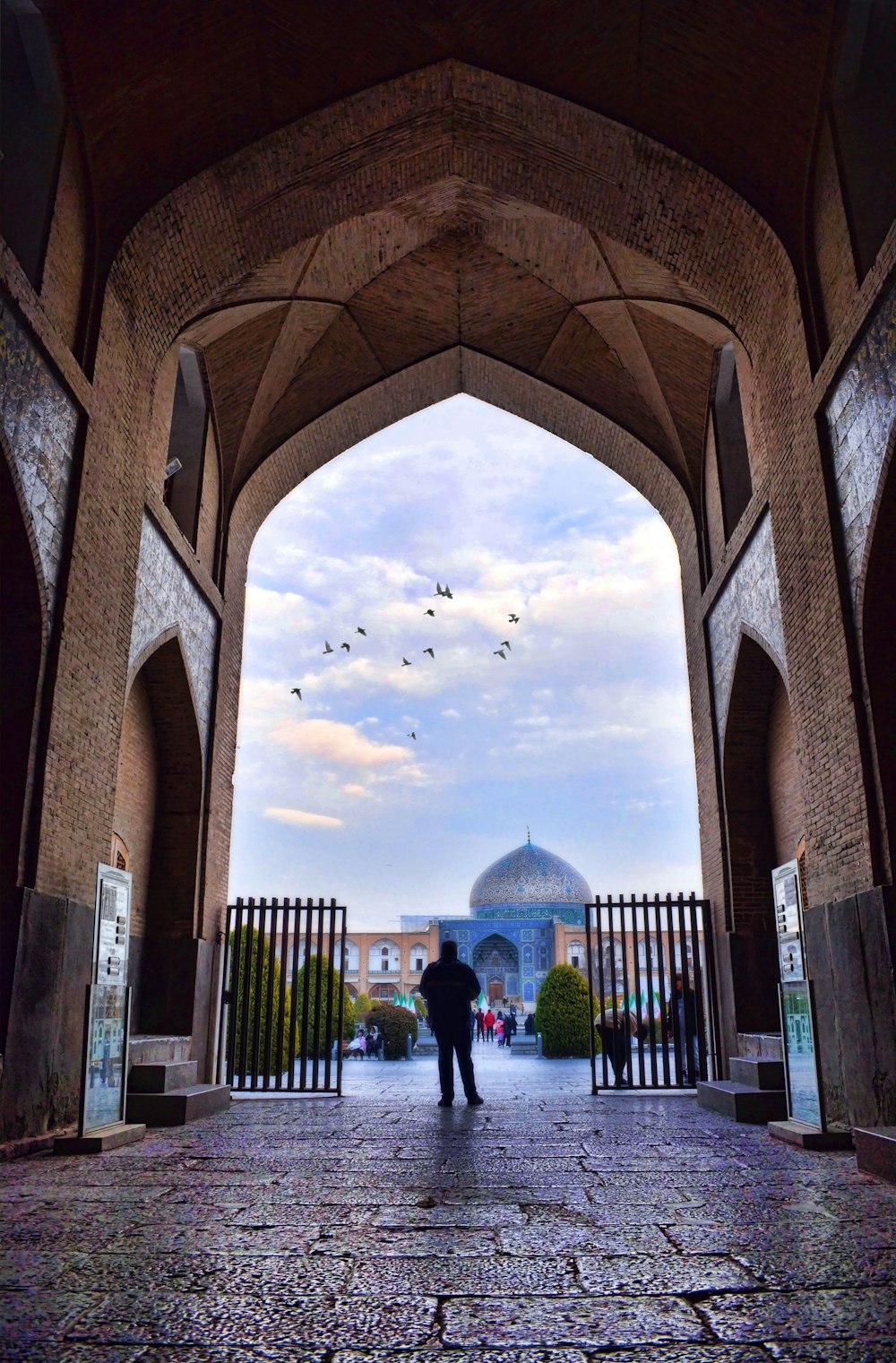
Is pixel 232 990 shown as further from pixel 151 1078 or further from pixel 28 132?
pixel 28 132

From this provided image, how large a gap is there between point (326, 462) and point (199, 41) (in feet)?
15.5

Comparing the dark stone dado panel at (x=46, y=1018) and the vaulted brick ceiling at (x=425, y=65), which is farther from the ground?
the vaulted brick ceiling at (x=425, y=65)

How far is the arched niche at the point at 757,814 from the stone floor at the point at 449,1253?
9.70 feet

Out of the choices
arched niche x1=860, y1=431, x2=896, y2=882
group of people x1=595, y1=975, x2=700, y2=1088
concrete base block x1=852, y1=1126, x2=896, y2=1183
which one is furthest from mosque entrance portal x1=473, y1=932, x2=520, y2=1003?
concrete base block x1=852, y1=1126, x2=896, y2=1183

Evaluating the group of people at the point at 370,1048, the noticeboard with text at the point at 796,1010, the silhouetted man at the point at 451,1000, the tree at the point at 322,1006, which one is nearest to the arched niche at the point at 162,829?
the tree at the point at 322,1006

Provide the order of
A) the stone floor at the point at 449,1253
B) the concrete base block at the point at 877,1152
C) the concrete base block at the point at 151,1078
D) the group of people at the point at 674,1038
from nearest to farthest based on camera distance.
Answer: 1. the stone floor at the point at 449,1253
2. the concrete base block at the point at 877,1152
3. the concrete base block at the point at 151,1078
4. the group of people at the point at 674,1038

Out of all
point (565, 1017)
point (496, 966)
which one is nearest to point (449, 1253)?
point (565, 1017)

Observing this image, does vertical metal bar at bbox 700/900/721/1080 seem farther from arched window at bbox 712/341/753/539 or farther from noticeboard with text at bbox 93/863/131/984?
noticeboard with text at bbox 93/863/131/984

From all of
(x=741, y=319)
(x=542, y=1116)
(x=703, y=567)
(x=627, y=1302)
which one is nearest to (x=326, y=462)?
(x=703, y=567)

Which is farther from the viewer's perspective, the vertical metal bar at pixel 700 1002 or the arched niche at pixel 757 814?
the vertical metal bar at pixel 700 1002

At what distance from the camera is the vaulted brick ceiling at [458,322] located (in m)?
8.24

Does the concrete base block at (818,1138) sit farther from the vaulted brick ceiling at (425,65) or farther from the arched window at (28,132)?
the arched window at (28,132)

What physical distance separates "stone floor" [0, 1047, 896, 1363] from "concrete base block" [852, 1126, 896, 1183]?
0.26ft

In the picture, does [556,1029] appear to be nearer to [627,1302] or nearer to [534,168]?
[534,168]
